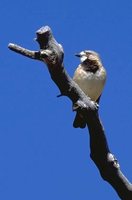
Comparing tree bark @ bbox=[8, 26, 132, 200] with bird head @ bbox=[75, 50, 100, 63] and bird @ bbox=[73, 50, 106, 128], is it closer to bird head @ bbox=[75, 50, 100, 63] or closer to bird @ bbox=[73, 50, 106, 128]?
bird @ bbox=[73, 50, 106, 128]

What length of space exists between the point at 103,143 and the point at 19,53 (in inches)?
38.5

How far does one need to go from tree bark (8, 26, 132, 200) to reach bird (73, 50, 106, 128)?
386 cm

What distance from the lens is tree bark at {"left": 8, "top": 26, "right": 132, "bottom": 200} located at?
389 centimetres

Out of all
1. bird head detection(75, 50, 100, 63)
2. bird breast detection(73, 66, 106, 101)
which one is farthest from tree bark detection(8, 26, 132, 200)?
bird head detection(75, 50, 100, 63)

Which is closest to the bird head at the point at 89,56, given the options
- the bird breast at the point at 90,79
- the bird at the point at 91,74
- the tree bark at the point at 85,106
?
the bird at the point at 91,74

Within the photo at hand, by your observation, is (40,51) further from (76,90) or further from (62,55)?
(76,90)

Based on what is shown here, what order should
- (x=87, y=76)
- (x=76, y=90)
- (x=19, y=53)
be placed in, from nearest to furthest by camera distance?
(x=19, y=53)
(x=76, y=90)
(x=87, y=76)

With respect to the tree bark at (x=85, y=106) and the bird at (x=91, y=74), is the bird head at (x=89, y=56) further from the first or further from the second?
the tree bark at (x=85, y=106)

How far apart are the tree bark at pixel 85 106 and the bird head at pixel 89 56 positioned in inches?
A: 163

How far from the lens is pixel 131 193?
4176 mm

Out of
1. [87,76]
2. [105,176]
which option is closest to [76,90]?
[105,176]

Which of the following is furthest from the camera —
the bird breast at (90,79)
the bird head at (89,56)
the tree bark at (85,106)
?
the bird head at (89,56)

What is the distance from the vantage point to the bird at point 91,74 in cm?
813

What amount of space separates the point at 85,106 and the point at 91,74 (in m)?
4.08
